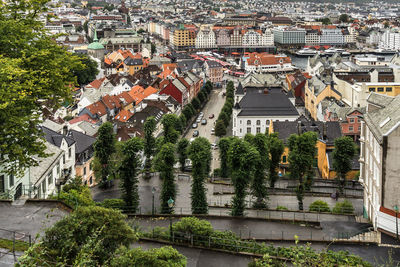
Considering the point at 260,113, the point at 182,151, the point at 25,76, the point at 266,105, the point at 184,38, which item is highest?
the point at 184,38

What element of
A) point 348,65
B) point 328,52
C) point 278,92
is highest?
point 328,52

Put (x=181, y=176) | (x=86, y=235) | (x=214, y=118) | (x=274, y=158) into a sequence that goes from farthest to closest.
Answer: (x=214, y=118) < (x=181, y=176) < (x=274, y=158) < (x=86, y=235)

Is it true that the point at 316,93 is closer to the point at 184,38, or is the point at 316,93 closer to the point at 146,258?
the point at 146,258

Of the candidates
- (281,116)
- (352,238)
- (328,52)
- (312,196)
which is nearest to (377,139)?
(352,238)

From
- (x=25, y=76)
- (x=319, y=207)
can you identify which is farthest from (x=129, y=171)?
(x=25, y=76)

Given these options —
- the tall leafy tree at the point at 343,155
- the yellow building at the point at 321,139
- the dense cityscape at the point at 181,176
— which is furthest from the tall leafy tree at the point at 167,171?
the yellow building at the point at 321,139

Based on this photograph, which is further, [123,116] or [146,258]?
[123,116]

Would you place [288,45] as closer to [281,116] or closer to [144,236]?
[281,116]
